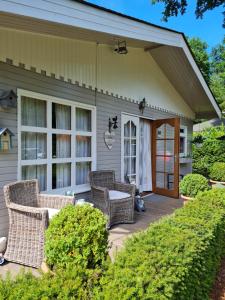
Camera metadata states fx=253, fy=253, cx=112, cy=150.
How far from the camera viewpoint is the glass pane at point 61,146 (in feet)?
14.1

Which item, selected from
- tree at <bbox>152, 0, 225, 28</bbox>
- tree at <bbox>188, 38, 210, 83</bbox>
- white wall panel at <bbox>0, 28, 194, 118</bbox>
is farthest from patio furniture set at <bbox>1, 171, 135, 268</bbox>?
tree at <bbox>188, 38, 210, 83</bbox>

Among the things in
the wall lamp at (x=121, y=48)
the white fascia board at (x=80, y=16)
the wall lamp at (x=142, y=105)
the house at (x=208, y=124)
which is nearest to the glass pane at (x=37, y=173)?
the white fascia board at (x=80, y=16)

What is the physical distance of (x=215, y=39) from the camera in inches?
1059

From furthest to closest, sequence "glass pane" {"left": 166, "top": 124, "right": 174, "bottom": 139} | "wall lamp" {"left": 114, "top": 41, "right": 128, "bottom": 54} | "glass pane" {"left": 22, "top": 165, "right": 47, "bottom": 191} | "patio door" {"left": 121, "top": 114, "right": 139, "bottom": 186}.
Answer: "glass pane" {"left": 166, "top": 124, "right": 174, "bottom": 139} → "patio door" {"left": 121, "top": 114, "right": 139, "bottom": 186} → "wall lamp" {"left": 114, "top": 41, "right": 128, "bottom": 54} → "glass pane" {"left": 22, "top": 165, "right": 47, "bottom": 191}

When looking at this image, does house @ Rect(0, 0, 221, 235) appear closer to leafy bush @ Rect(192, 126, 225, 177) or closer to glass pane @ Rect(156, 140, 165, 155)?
glass pane @ Rect(156, 140, 165, 155)

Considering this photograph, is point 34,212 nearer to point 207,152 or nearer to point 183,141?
point 183,141

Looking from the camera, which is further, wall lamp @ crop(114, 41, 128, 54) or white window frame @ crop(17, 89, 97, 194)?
wall lamp @ crop(114, 41, 128, 54)

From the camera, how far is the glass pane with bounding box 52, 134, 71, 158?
429cm

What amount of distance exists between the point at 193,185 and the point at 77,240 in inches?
145

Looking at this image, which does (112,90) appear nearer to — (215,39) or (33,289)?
(33,289)

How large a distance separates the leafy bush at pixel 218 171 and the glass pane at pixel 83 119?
20.6 ft

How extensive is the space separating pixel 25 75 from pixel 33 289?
3038mm

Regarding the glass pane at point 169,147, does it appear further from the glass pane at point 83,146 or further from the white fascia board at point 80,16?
the white fascia board at point 80,16

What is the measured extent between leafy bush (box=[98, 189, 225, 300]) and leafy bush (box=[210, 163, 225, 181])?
269 inches
